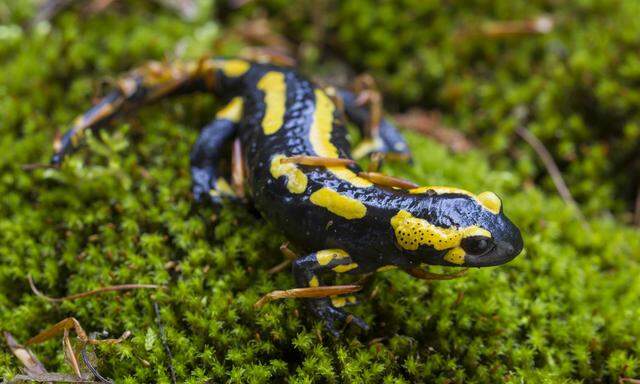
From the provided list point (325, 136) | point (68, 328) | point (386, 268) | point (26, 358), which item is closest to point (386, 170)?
point (325, 136)

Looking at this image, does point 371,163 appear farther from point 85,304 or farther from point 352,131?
point 85,304

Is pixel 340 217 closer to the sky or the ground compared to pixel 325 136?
closer to the ground

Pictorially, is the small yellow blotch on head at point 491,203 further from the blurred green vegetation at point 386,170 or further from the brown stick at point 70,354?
the brown stick at point 70,354

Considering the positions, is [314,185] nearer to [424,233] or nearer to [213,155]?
[424,233]

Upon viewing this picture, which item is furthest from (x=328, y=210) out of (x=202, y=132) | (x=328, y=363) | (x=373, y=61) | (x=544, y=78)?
(x=544, y=78)

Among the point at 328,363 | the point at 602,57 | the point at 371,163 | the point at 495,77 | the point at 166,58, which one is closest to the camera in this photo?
the point at 328,363

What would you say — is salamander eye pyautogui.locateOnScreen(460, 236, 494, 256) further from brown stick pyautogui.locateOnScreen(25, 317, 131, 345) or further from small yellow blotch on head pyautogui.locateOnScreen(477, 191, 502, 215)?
brown stick pyautogui.locateOnScreen(25, 317, 131, 345)

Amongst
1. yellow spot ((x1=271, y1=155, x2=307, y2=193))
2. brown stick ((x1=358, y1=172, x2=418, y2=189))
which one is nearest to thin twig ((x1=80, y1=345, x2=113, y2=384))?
yellow spot ((x1=271, y1=155, x2=307, y2=193))
